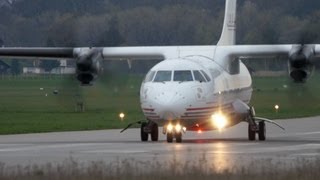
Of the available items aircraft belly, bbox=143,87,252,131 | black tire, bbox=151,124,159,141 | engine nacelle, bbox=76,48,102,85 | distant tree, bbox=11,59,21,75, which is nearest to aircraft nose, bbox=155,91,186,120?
aircraft belly, bbox=143,87,252,131

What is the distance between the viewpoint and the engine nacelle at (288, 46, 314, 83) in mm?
33062

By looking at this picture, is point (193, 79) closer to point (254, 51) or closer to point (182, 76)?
point (182, 76)

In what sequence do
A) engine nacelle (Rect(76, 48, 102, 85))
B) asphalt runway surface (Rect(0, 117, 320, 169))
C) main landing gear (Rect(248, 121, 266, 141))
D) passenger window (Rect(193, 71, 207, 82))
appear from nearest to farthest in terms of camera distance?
asphalt runway surface (Rect(0, 117, 320, 169)) < passenger window (Rect(193, 71, 207, 82)) < main landing gear (Rect(248, 121, 266, 141)) < engine nacelle (Rect(76, 48, 102, 85))

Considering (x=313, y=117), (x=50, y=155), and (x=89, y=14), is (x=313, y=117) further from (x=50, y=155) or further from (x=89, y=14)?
(x=50, y=155)

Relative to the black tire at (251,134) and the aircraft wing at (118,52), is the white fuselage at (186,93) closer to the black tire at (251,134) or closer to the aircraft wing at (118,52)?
the black tire at (251,134)

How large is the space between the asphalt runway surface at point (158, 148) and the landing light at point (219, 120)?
1.60ft

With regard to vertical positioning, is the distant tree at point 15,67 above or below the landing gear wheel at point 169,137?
above

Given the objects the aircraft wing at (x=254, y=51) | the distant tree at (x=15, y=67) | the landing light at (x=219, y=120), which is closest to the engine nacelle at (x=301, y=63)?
the aircraft wing at (x=254, y=51)

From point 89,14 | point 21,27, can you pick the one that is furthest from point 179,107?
point 21,27

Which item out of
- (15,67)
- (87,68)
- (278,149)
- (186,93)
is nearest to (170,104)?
(186,93)

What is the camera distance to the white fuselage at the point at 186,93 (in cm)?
3112

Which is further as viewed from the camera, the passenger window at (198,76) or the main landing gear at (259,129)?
the main landing gear at (259,129)

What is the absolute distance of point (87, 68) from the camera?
34812mm

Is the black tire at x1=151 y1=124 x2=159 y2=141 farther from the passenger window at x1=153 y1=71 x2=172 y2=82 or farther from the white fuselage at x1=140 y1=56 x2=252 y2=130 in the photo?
the passenger window at x1=153 y1=71 x2=172 y2=82
